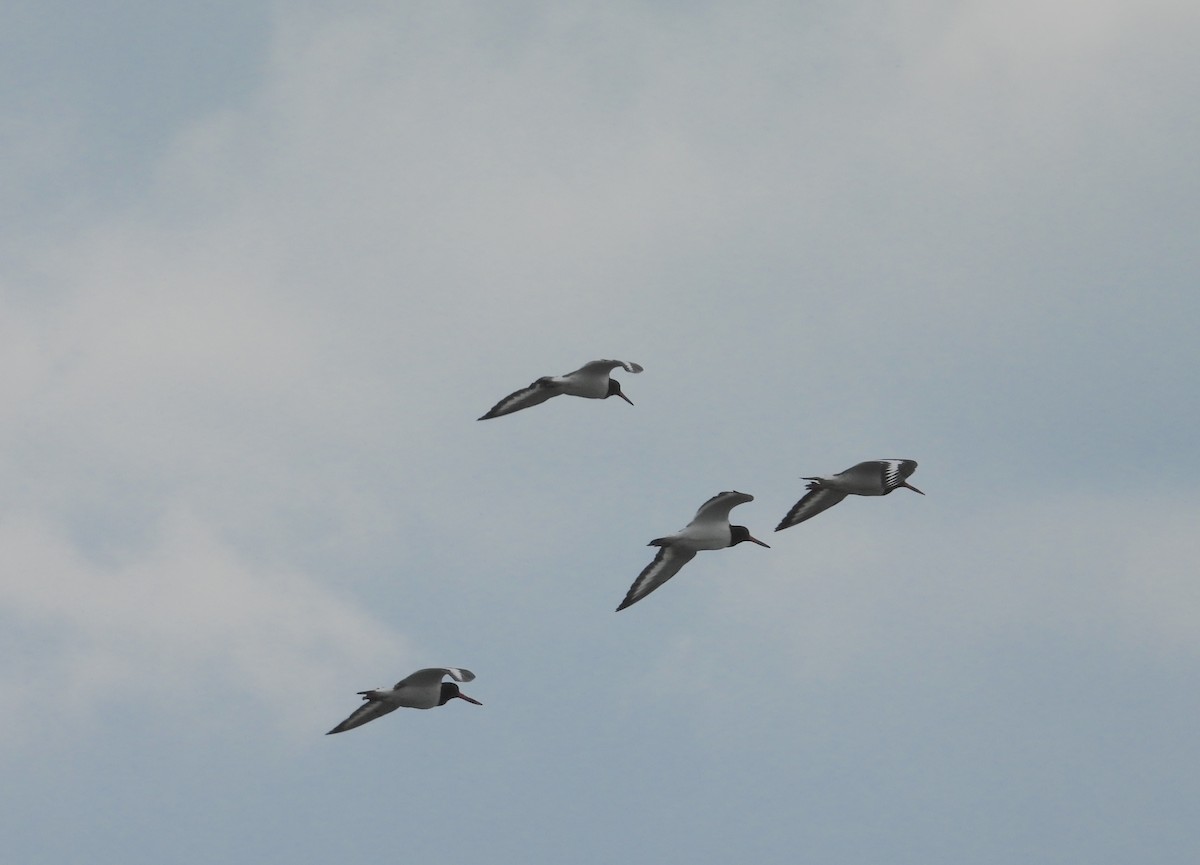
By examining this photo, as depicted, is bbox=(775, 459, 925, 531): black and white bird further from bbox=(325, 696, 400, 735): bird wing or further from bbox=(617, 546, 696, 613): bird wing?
bbox=(325, 696, 400, 735): bird wing

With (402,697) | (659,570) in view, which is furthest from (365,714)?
(659,570)

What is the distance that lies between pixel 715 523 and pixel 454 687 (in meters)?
5.30

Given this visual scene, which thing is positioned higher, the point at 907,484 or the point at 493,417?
the point at 493,417

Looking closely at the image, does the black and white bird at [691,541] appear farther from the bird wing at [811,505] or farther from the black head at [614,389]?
the black head at [614,389]

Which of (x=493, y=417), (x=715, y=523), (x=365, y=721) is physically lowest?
(x=365, y=721)

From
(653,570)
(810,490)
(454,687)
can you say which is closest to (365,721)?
(454,687)

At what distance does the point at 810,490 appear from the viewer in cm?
2897

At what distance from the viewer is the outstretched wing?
1109 inches

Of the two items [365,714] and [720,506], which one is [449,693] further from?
[720,506]

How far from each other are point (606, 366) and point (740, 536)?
148 inches

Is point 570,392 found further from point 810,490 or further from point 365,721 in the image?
point 365,721

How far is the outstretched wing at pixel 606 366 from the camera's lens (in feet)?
92.4

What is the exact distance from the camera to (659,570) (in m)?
28.3

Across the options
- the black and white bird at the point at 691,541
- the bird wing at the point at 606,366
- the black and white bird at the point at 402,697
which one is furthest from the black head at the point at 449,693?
the bird wing at the point at 606,366
